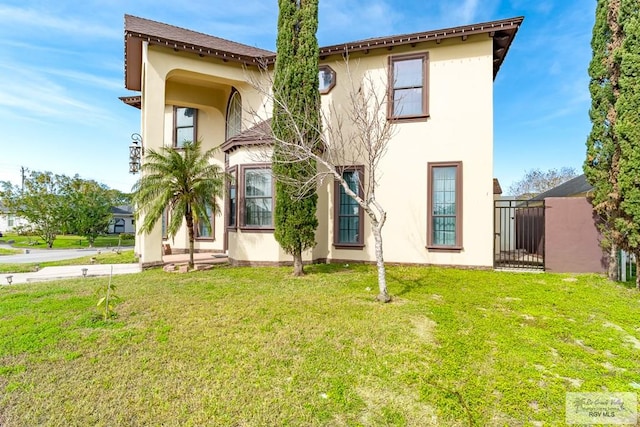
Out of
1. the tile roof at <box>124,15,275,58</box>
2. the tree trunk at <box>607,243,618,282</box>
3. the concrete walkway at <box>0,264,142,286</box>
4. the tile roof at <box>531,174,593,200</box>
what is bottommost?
the concrete walkway at <box>0,264,142,286</box>

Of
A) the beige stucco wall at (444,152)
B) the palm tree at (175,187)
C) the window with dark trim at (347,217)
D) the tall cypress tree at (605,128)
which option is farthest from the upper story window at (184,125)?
the tall cypress tree at (605,128)

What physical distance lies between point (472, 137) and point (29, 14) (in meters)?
14.0

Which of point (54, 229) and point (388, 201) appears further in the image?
point (54, 229)

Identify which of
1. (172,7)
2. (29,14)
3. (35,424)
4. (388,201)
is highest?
(172,7)

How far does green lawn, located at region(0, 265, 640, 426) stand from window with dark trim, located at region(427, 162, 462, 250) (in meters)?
2.84

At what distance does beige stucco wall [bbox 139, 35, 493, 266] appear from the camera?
351 inches

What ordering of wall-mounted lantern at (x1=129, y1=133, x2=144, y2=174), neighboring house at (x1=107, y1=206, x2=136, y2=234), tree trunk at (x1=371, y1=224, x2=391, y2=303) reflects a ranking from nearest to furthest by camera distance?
1. tree trunk at (x1=371, y1=224, x2=391, y2=303)
2. wall-mounted lantern at (x1=129, y1=133, x2=144, y2=174)
3. neighboring house at (x1=107, y1=206, x2=136, y2=234)

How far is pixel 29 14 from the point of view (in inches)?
357

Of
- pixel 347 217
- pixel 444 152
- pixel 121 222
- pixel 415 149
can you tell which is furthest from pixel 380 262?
pixel 121 222

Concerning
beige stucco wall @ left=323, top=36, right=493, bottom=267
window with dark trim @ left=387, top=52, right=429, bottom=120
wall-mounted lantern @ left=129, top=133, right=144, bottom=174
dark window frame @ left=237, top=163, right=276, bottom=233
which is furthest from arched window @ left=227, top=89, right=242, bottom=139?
window with dark trim @ left=387, top=52, right=429, bottom=120

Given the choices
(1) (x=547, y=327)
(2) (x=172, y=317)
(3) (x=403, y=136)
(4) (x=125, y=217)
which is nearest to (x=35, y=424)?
(2) (x=172, y=317)

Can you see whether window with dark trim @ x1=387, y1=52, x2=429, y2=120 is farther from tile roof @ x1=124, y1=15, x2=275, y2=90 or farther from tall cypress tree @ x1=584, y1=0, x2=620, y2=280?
tile roof @ x1=124, y1=15, x2=275, y2=90

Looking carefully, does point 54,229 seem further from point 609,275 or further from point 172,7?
point 609,275

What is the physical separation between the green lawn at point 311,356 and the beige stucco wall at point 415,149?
2.96 metres
